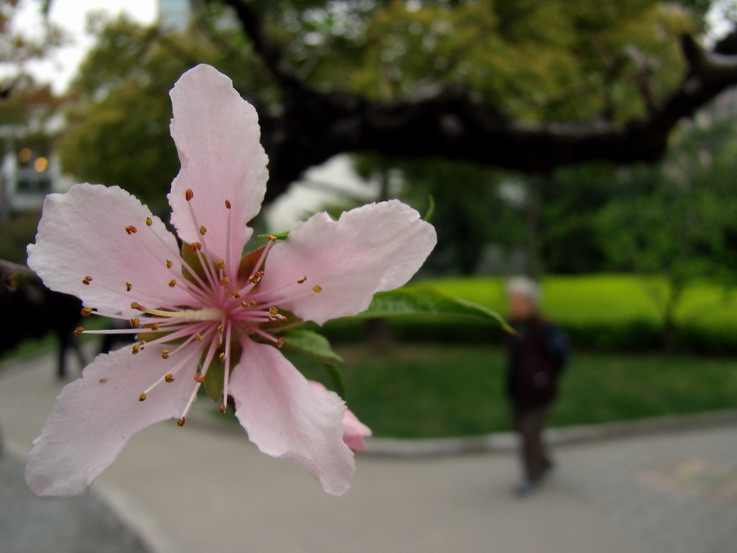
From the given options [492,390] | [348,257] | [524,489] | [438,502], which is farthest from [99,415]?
[492,390]

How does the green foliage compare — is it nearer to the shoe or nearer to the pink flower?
the shoe

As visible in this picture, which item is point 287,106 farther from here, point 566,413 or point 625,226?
point 625,226

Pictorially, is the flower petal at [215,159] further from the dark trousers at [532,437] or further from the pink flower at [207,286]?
the dark trousers at [532,437]

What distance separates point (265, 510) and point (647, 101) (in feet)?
13.2

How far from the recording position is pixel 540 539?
205 inches

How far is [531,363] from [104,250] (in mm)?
5237

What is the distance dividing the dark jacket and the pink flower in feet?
16.4

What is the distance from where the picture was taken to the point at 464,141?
4.41 metres

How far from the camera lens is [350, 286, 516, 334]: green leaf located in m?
0.72

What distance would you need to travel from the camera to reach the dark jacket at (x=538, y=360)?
18.3 feet

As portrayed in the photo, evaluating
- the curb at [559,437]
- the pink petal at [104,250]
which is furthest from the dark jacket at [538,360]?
the pink petal at [104,250]

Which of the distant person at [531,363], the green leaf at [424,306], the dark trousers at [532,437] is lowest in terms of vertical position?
the dark trousers at [532,437]

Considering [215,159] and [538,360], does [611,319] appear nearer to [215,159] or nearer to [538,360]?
[538,360]

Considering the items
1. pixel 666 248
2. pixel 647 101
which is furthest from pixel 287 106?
pixel 666 248
